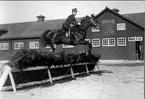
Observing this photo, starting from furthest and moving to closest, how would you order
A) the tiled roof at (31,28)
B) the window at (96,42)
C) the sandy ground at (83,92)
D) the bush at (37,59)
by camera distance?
the tiled roof at (31,28) < the window at (96,42) < the bush at (37,59) < the sandy ground at (83,92)

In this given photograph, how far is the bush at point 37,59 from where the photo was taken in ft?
28.5

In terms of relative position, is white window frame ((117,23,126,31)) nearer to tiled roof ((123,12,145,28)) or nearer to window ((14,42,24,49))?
tiled roof ((123,12,145,28))

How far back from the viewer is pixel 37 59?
954 centimetres

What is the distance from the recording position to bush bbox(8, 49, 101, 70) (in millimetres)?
8695

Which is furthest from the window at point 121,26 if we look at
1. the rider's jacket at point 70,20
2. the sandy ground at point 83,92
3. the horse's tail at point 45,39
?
the sandy ground at point 83,92

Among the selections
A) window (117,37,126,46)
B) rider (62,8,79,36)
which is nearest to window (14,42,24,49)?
window (117,37,126,46)

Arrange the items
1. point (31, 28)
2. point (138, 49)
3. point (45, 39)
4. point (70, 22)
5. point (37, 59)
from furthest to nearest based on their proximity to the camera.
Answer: point (31, 28) < point (138, 49) < point (45, 39) < point (70, 22) < point (37, 59)

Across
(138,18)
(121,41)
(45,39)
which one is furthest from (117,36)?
(45,39)

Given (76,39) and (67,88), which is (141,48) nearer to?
(76,39)

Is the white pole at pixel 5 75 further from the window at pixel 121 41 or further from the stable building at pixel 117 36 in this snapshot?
the window at pixel 121 41

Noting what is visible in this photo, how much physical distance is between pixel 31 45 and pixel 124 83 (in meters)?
29.4

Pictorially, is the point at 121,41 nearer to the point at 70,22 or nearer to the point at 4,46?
the point at 4,46

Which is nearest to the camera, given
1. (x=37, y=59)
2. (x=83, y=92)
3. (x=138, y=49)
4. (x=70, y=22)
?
(x=83, y=92)

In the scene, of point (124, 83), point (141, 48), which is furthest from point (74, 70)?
point (141, 48)
